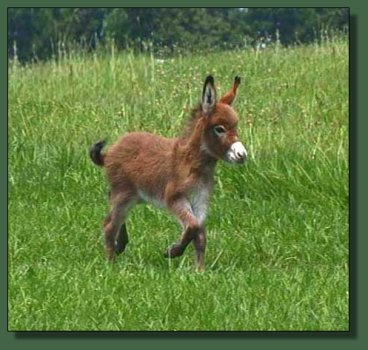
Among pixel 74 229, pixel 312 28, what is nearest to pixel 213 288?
pixel 74 229

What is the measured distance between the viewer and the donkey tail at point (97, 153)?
A: 10734 mm

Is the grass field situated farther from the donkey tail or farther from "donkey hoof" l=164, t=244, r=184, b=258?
the donkey tail

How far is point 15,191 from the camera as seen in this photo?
42.8 ft

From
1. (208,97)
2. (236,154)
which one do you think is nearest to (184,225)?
(236,154)

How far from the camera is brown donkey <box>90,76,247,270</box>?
32.2 feet

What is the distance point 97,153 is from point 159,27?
1478 millimetres

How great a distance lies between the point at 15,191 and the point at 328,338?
4.93 metres

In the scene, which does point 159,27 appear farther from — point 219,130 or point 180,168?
point 219,130

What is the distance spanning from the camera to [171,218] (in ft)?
39.0

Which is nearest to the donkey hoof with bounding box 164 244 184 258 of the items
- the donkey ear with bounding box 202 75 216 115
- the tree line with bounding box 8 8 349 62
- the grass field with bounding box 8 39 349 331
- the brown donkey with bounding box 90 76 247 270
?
the brown donkey with bounding box 90 76 247 270

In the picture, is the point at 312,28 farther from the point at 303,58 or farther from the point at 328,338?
the point at 328,338

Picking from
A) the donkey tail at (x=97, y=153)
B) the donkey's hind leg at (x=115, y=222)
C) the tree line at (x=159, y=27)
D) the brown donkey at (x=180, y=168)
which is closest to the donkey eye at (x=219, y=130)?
the brown donkey at (x=180, y=168)

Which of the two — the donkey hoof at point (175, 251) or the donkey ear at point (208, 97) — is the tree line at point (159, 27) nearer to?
the donkey ear at point (208, 97)

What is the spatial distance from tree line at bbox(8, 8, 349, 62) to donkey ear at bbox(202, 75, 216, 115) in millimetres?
1056
